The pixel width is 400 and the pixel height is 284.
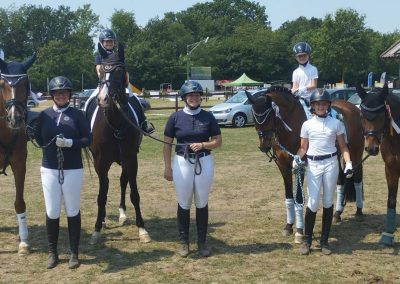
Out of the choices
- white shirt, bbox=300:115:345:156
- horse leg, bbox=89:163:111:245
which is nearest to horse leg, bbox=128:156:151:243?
horse leg, bbox=89:163:111:245

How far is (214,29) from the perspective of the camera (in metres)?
116

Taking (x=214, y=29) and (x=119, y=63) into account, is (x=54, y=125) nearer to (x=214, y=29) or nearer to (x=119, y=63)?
(x=119, y=63)

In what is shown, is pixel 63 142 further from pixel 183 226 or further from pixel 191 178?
pixel 183 226

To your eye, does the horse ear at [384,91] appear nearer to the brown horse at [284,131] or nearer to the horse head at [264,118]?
the brown horse at [284,131]

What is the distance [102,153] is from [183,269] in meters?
2.09

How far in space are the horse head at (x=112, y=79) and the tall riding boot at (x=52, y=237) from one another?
1515 mm

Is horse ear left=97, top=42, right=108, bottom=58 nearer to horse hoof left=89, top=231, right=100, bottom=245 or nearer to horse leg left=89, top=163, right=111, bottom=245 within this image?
horse leg left=89, top=163, right=111, bottom=245

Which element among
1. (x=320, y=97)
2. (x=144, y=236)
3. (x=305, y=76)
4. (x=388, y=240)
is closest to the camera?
(x=320, y=97)

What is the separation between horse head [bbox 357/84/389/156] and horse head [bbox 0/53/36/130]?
407 cm

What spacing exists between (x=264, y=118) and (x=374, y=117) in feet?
4.57

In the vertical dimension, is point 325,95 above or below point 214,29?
below

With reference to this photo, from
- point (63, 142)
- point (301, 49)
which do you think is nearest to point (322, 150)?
point (301, 49)

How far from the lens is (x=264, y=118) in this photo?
22.0 feet

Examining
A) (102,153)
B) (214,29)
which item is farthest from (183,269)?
(214,29)
